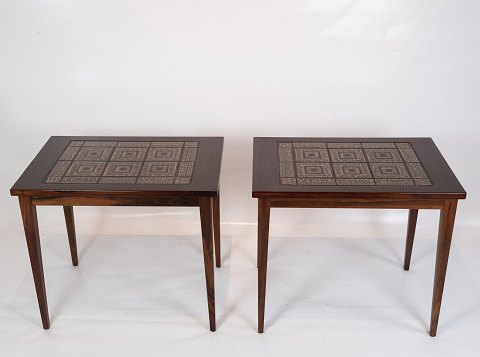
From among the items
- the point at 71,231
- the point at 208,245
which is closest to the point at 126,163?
the point at 208,245

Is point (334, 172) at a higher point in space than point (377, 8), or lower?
lower

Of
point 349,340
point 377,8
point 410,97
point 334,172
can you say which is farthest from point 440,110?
point 349,340

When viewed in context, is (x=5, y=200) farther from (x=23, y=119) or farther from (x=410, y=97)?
(x=410, y=97)

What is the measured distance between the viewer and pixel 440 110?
304 centimetres

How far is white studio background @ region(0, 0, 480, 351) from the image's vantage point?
2.85m

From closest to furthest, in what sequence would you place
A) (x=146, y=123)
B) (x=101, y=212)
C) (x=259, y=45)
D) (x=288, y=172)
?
(x=288, y=172), (x=259, y=45), (x=146, y=123), (x=101, y=212)

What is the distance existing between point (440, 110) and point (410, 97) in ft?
0.52

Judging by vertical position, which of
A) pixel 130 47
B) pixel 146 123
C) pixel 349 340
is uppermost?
pixel 130 47

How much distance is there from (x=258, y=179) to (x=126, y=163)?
1.78 ft

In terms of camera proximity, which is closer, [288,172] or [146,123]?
[288,172]

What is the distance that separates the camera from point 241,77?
297cm

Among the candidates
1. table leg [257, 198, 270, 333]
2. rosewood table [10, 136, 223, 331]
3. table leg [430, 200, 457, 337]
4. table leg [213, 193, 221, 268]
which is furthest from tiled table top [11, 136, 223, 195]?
table leg [430, 200, 457, 337]

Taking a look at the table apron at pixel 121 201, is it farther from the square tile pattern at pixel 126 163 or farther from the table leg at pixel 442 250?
the table leg at pixel 442 250

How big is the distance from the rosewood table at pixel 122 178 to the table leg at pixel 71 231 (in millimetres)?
342
